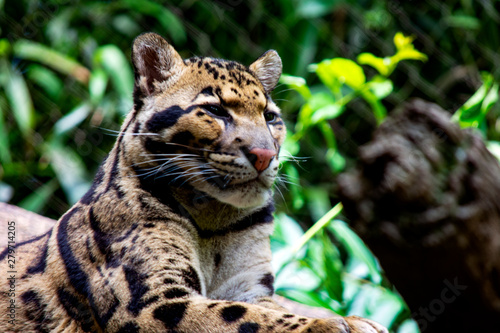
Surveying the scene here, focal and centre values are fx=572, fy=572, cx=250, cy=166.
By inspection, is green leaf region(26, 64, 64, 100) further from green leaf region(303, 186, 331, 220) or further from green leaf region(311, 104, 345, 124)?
green leaf region(311, 104, 345, 124)

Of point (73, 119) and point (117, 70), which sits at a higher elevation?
point (117, 70)

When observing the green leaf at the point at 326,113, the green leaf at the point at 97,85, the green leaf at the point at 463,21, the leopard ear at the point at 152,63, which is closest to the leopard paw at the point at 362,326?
the leopard ear at the point at 152,63

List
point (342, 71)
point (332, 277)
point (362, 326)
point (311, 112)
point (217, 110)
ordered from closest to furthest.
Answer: point (362, 326) → point (217, 110) → point (332, 277) → point (342, 71) → point (311, 112)

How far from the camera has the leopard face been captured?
1.87 meters

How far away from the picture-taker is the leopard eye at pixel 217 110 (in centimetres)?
196

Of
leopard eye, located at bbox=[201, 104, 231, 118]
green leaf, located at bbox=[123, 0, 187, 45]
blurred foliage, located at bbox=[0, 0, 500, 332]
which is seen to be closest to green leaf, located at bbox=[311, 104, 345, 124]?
blurred foliage, located at bbox=[0, 0, 500, 332]

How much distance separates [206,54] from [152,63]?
2.25 m

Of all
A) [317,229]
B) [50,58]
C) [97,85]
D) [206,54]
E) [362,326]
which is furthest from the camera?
[206,54]

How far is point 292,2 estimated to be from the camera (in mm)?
4242

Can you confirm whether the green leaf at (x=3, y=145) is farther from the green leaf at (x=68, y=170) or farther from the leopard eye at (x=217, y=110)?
the leopard eye at (x=217, y=110)

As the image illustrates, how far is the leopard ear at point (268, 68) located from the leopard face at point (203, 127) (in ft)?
0.59

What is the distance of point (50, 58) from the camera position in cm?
418

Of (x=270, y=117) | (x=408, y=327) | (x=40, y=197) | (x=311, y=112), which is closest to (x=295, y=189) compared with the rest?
(x=311, y=112)

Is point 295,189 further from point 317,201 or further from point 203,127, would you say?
point 203,127
